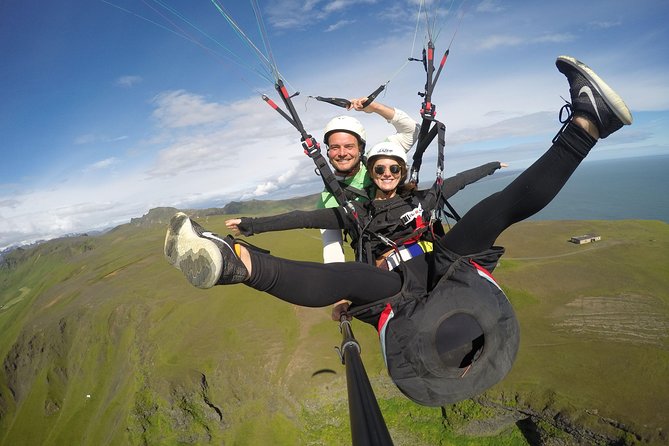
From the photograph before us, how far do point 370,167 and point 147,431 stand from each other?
109 feet

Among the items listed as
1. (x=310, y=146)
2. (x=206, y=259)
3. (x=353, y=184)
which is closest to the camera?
(x=206, y=259)

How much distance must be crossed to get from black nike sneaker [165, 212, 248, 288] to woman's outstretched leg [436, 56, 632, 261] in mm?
1847

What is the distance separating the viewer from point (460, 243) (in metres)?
2.56

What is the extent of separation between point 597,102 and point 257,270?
8.07 ft

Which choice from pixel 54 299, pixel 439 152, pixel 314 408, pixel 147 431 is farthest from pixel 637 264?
pixel 54 299

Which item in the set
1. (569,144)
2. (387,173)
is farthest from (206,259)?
(569,144)

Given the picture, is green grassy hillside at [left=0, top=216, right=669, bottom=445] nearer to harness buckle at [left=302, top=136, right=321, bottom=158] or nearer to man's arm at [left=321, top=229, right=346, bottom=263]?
man's arm at [left=321, top=229, right=346, bottom=263]

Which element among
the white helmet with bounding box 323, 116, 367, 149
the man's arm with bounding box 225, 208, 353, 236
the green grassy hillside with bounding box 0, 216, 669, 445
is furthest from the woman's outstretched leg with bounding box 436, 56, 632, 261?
the green grassy hillside with bounding box 0, 216, 669, 445

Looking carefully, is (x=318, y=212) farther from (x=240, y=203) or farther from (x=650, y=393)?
(x=240, y=203)

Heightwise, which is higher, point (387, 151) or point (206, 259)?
point (387, 151)

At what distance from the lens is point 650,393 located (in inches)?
632

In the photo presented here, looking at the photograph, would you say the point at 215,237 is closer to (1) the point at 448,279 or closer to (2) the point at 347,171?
(1) the point at 448,279

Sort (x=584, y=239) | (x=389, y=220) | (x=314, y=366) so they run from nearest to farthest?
(x=389, y=220) → (x=314, y=366) → (x=584, y=239)

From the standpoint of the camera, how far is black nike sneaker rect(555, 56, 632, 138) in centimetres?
193
